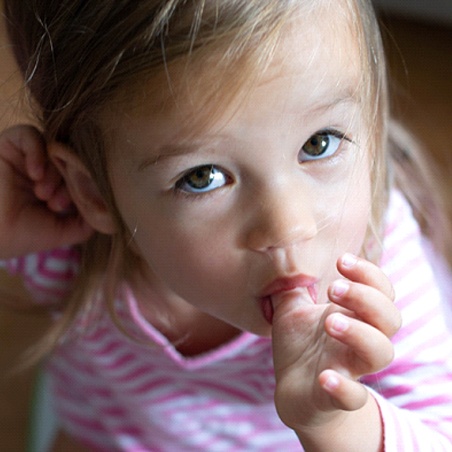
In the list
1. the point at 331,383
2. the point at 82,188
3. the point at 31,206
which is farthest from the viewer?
the point at 31,206

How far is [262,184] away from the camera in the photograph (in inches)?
25.1

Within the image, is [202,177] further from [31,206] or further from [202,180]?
[31,206]

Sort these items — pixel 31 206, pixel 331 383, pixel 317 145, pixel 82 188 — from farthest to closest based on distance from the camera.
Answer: pixel 31 206
pixel 82 188
pixel 317 145
pixel 331 383

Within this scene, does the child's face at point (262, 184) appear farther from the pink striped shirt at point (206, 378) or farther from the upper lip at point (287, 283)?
the pink striped shirt at point (206, 378)

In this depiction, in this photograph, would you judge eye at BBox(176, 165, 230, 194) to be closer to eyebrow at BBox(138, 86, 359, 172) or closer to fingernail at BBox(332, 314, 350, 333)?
eyebrow at BBox(138, 86, 359, 172)

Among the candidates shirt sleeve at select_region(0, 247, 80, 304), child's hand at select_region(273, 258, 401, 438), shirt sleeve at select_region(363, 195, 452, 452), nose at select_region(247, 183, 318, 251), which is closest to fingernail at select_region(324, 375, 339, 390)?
child's hand at select_region(273, 258, 401, 438)

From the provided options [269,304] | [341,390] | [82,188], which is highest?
[82,188]

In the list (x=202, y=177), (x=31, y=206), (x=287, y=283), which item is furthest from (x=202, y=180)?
(x=31, y=206)

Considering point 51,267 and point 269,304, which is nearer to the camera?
point 269,304

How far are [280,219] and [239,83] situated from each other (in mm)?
106

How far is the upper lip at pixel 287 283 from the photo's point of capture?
0.69 m

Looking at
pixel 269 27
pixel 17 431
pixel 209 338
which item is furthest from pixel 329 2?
pixel 17 431

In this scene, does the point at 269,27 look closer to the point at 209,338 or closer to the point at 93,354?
the point at 209,338

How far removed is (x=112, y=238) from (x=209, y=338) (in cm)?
17
